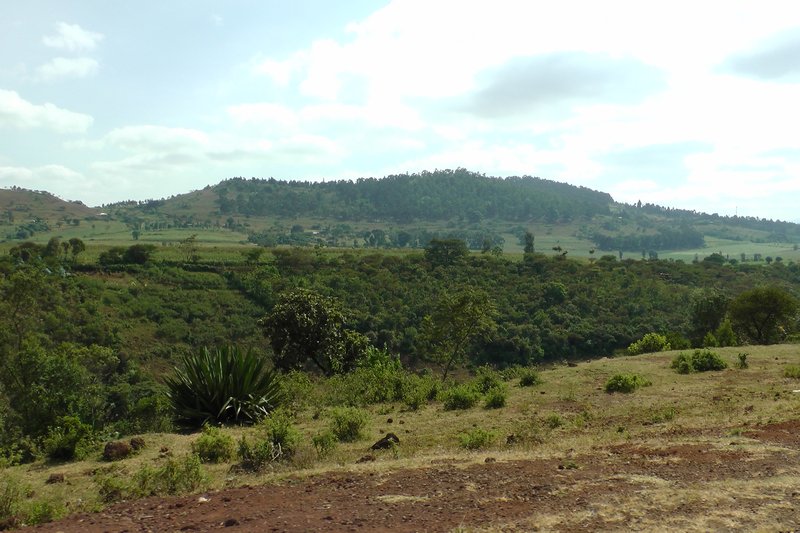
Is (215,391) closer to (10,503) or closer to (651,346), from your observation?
(10,503)

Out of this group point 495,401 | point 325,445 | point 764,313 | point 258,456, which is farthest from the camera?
point 764,313

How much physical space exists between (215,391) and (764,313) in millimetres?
28275

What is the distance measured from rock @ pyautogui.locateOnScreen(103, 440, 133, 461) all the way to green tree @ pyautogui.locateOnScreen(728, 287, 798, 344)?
30.0 m

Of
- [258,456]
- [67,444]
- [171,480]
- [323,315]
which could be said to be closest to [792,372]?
[258,456]

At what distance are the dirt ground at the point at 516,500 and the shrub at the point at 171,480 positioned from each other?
54 centimetres

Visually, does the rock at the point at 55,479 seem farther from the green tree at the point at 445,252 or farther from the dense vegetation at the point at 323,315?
the green tree at the point at 445,252

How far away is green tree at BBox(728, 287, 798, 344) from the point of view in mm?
29781

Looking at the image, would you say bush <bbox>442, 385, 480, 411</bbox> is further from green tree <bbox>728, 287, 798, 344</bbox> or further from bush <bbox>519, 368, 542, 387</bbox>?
green tree <bbox>728, 287, 798, 344</bbox>

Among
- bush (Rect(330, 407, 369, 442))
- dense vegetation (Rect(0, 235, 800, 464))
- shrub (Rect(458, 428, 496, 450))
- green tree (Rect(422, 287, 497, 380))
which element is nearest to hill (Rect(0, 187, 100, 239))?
dense vegetation (Rect(0, 235, 800, 464))

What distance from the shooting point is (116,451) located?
34.0 feet

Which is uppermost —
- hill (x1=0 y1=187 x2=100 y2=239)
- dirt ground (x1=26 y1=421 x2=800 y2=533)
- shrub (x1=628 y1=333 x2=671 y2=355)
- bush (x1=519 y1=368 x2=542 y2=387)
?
hill (x1=0 y1=187 x2=100 y2=239)

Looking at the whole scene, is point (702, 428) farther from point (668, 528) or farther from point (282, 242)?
point (282, 242)

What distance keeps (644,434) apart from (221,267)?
2357 inches

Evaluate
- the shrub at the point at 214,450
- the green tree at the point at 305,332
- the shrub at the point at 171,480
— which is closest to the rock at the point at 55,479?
the shrub at the point at 214,450
